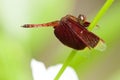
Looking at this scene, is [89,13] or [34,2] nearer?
[34,2]

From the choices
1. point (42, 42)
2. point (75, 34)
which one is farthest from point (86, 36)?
point (42, 42)

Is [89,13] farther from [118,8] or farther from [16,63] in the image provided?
[16,63]

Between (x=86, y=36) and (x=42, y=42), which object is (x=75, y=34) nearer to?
(x=86, y=36)

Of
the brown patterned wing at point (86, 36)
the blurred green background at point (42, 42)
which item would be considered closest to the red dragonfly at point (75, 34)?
the brown patterned wing at point (86, 36)

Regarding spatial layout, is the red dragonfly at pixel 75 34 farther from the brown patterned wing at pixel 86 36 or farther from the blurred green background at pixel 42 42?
the blurred green background at pixel 42 42

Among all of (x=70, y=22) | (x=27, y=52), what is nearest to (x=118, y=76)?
(x=27, y=52)

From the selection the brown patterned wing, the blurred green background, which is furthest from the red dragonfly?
the blurred green background
